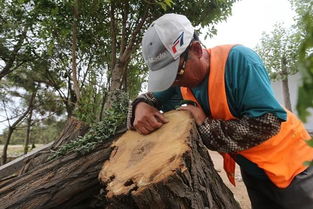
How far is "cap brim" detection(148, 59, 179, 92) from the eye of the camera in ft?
5.70

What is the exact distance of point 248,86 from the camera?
1.63 m

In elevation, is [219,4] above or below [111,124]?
above

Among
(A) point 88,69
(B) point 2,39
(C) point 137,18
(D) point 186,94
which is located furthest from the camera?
(A) point 88,69

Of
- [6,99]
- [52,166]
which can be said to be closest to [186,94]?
[52,166]

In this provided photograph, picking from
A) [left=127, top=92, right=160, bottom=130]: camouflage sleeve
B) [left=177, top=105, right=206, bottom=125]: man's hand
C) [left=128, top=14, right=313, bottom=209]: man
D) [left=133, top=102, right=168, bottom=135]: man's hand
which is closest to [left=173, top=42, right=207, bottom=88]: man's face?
[left=128, top=14, right=313, bottom=209]: man

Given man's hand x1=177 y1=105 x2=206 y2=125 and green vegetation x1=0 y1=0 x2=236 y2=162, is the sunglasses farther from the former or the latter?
green vegetation x1=0 y1=0 x2=236 y2=162

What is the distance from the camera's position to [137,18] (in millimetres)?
6023

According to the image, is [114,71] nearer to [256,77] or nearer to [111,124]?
[111,124]

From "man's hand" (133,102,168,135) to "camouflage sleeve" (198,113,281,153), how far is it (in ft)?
1.11

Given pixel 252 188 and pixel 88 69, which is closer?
pixel 252 188

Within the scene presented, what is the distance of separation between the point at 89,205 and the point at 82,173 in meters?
0.41

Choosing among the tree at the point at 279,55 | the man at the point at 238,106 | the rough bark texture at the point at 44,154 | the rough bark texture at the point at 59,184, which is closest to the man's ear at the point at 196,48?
the man at the point at 238,106

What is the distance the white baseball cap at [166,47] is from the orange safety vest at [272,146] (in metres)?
0.22

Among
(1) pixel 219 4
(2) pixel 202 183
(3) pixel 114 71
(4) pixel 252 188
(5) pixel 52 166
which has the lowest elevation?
(4) pixel 252 188
